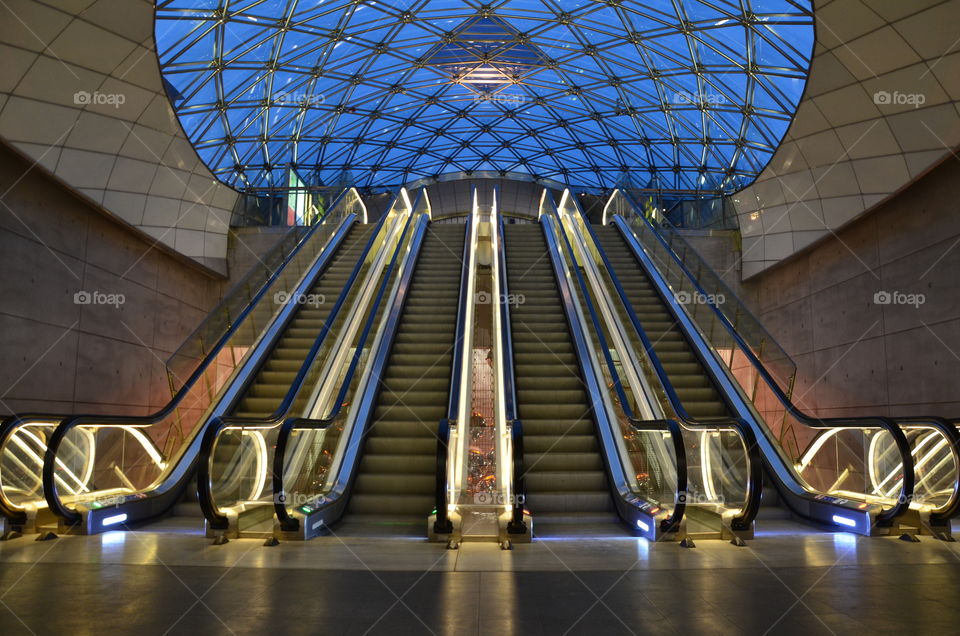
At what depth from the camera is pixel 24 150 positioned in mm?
12102

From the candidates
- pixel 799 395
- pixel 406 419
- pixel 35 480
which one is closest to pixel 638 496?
pixel 406 419

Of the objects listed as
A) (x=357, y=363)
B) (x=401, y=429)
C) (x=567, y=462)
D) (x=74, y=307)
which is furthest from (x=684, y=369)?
(x=74, y=307)

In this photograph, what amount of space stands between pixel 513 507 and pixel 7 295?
404 inches

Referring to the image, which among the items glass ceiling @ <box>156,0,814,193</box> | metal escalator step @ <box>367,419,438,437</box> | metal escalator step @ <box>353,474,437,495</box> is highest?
glass ceiling @ <box>156,0,814,193</box>

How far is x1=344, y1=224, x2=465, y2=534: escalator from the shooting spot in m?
8.19

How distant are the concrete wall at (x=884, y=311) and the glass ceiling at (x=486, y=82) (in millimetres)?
4629

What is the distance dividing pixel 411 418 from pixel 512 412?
2.44m

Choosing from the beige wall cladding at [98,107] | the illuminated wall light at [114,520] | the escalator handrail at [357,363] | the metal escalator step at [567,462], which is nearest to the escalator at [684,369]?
the metal escalator step at [567,462]

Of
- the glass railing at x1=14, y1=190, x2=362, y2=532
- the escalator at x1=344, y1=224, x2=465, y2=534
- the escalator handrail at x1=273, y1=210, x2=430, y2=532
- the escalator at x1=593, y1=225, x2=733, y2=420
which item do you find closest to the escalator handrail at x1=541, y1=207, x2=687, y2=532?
the escalator at x1=593, y1=225, x2=733, y2=420

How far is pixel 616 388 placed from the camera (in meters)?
9.98

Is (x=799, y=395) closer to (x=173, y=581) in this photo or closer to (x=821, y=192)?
(x=821, y=192)

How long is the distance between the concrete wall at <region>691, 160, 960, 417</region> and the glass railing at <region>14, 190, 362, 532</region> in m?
11.5

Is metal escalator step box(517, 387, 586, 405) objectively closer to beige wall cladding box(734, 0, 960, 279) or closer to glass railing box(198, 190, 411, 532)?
glass railing box(198, 190, 411, 532)

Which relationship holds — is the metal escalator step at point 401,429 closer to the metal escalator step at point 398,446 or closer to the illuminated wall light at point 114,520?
the metal escalator step at point 398,446
